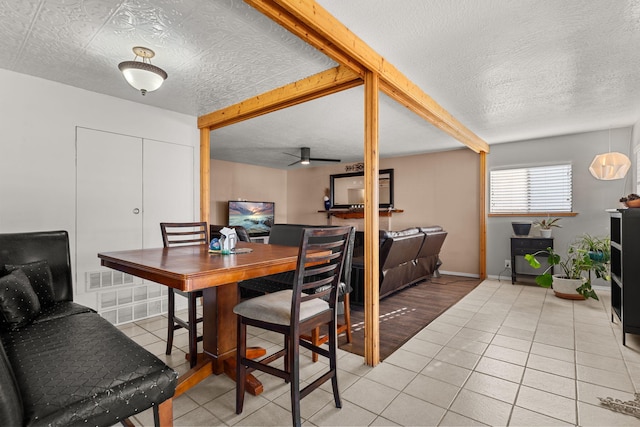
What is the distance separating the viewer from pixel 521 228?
5027 millimetres

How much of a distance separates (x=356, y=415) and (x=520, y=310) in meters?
2.91

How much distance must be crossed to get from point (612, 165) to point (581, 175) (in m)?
0.97

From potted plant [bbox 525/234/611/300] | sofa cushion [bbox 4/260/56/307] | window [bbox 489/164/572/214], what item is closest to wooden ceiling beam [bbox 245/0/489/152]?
sofa cushion [bbox 4/260/56/307]

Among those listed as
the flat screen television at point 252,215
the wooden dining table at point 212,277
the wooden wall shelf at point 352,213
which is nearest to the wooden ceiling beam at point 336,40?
the wooden dining table at point 212,277

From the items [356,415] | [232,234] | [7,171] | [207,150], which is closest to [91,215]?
[7,171]

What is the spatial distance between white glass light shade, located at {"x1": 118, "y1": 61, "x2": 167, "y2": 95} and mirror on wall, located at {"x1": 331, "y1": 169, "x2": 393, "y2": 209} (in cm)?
522

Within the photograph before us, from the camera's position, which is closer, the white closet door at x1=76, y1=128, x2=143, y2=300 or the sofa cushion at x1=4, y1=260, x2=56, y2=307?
the sofa cushion at x1=4, y1=260, x2=56, y2=307

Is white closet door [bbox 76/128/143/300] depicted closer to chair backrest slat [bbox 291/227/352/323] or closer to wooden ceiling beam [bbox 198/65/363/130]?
wooden ceiling beam [bbox 198/65/363/130]

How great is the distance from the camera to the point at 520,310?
372 centimetres

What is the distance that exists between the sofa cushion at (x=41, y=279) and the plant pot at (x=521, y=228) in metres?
5.81

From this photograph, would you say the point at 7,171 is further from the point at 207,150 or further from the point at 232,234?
the point at 232,234

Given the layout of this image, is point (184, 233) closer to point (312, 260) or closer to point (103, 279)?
point (103, 279)

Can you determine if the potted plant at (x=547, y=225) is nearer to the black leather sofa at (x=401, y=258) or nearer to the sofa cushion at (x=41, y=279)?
the black leather sofa at (x=401, y=258)

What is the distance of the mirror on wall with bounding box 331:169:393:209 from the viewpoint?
22.5 feet
